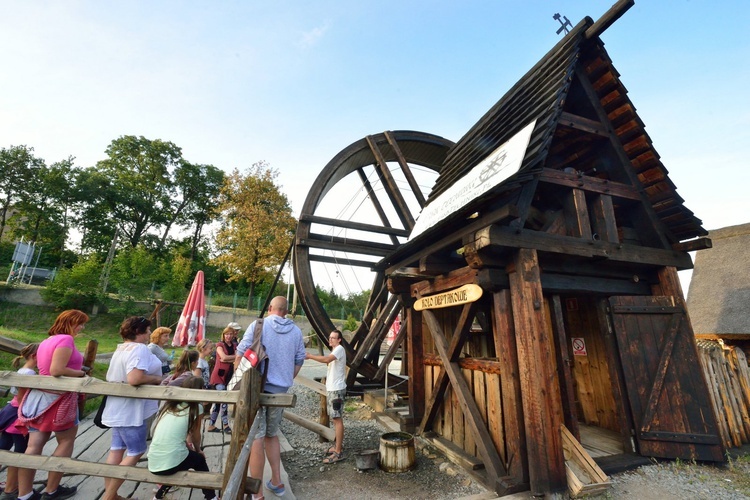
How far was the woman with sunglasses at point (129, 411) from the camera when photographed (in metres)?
2.27

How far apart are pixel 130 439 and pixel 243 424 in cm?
100

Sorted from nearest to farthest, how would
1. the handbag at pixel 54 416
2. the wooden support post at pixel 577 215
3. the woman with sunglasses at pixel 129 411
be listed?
the woman with sunglasses at pixel 129 411
the handbag at pixel 54 416
the wooden support post at pixel 577 215

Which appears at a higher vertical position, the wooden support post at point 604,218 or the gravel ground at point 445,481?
the wooden support post at point 604,218

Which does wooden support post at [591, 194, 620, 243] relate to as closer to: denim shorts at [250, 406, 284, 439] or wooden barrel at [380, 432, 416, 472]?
wooden barrel at [380, 432, 416, 472]

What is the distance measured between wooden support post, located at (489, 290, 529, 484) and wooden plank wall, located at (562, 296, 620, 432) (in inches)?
100.0

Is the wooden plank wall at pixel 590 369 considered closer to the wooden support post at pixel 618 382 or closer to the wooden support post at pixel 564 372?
the wooden support post at pixel 618 382

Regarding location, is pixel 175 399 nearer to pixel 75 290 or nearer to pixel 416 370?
pixel 416 370

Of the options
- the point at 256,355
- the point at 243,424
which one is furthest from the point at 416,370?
the point at 243,424

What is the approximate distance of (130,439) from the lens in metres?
2.35

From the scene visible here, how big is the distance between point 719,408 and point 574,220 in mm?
3158

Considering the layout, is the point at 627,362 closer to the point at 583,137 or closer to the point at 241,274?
the point at 583,137

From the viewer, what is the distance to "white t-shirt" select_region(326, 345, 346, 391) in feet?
13.5

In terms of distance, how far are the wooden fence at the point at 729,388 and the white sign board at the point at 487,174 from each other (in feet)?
12.4

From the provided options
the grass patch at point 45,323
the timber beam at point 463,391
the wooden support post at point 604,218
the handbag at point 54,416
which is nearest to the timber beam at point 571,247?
the wooden support post at point 604,218
